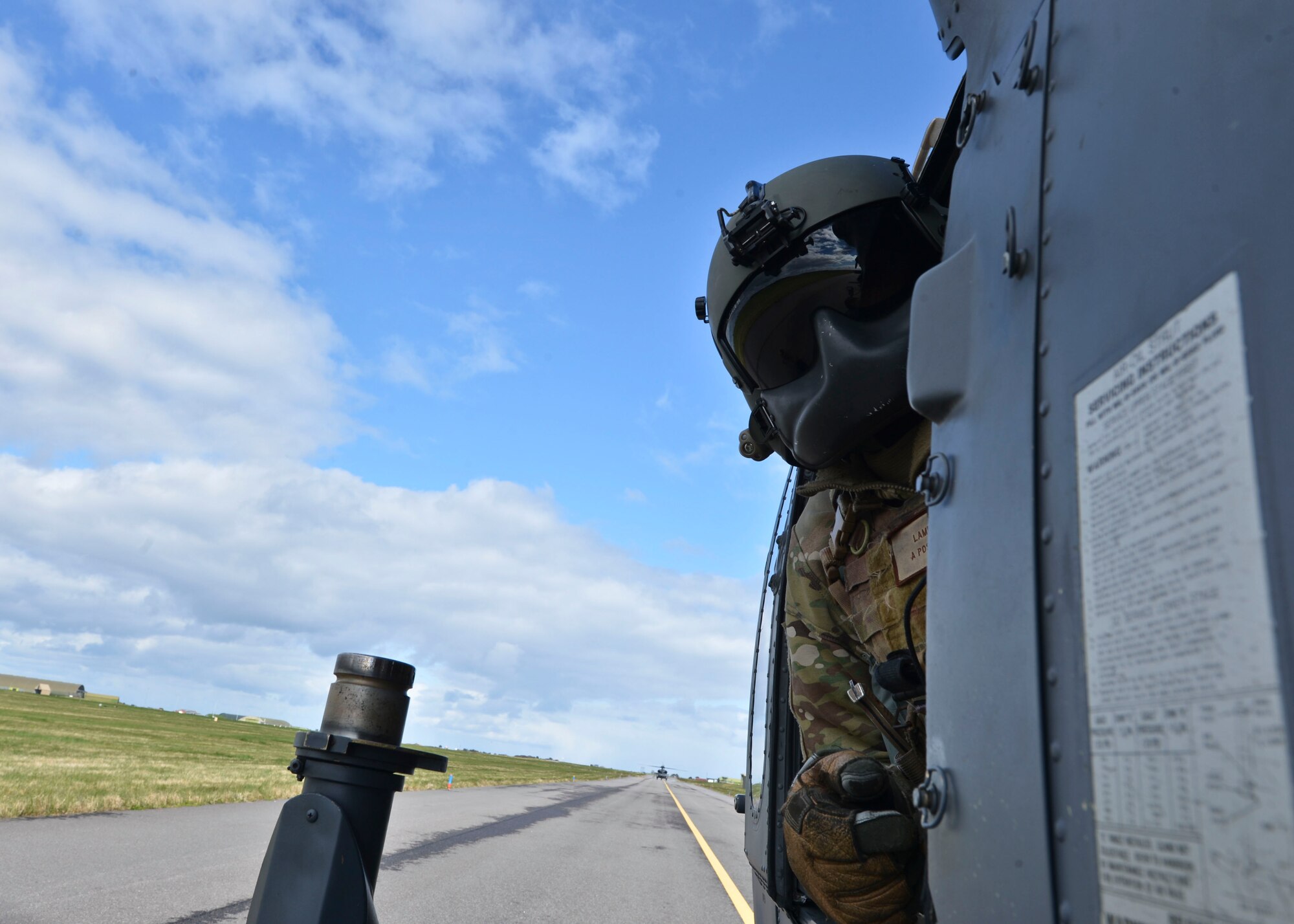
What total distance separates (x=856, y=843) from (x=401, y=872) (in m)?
6.46

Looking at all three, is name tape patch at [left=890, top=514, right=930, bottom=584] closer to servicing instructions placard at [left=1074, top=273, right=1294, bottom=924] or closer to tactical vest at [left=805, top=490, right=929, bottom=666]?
tactical vest at [left=805, top=490, right=929, bottom=666]

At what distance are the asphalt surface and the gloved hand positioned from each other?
4163 millimetres

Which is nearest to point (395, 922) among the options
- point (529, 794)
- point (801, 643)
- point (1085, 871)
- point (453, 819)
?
point (801, 643)

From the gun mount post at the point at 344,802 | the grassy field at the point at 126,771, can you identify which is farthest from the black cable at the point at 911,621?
the grassy field at the point at 126,771

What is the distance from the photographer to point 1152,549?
85cm

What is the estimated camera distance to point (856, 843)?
2209mm

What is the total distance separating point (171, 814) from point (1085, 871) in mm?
11281

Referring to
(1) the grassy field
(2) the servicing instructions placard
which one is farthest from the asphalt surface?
(2) the servicing instructions placard

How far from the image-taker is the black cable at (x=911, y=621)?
2.22m

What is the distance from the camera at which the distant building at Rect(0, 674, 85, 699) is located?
10181cm

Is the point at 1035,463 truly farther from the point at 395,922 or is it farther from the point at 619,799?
the point at 619,799

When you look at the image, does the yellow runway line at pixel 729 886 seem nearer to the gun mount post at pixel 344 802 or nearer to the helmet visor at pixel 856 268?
the gun mount post at pixel 344 802

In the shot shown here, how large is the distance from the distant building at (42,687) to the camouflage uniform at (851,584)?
119 meters

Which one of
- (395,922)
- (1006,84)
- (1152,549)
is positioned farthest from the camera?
(395,922)
